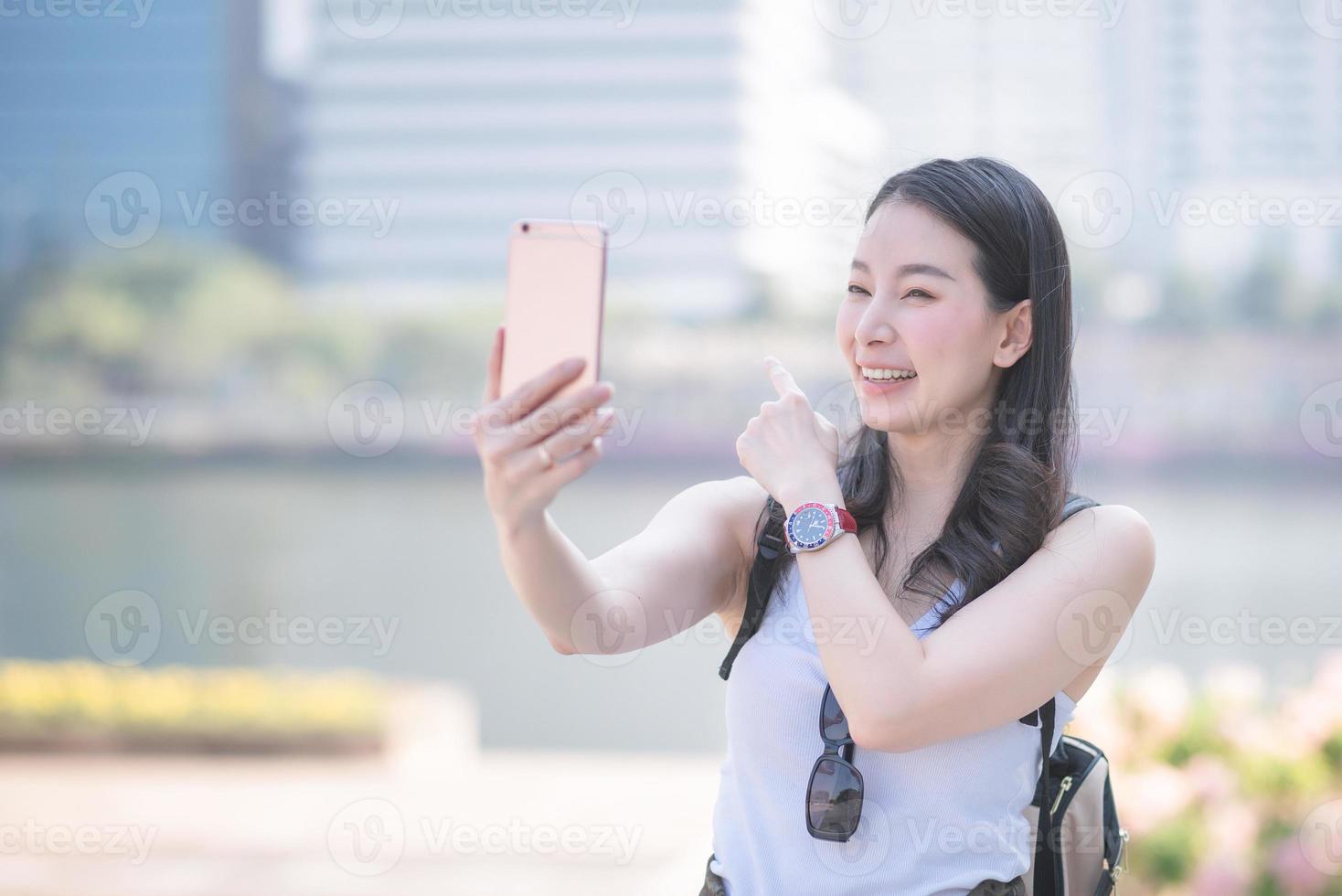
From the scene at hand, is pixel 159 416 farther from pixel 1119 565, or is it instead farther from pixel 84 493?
pixel 1119 565

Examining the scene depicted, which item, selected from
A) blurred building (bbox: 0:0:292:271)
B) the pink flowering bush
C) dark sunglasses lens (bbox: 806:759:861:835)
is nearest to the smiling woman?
dark sunglasses lens (bbox: 806:759:861:835)

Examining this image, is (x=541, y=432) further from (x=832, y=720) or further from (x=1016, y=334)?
(x=1016, y=334)

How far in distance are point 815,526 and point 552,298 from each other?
0.35 meters

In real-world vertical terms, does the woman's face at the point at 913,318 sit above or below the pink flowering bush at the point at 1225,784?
above

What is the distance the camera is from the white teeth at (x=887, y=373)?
3.92ft

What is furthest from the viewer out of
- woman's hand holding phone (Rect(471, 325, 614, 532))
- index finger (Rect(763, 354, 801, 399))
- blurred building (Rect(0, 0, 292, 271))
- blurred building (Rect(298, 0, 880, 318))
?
blurred building (Rect(0, 0, 292, 271))

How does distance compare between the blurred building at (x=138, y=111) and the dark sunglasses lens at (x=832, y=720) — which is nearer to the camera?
the dark sunglasses lens at (x=832, y=720)

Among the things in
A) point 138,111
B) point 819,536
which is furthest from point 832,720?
point 138,111

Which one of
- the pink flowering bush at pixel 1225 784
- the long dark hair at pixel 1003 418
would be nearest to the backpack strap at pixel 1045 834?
the long dark hair at pixel 1003 418

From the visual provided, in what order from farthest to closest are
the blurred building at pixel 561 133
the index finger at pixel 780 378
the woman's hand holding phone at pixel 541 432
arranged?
the blurred building at pixel 561 133 → the index finger at pixel 780 378 → the woman's hand holding phone at pixel 541 432

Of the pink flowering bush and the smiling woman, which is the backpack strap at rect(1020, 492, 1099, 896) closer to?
the smiling woman

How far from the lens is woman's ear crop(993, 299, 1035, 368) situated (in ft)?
4.13

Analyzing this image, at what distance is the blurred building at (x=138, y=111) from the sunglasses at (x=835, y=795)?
19546 mm

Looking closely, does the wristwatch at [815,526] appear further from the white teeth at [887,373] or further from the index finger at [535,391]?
the index finger at [535,391]
